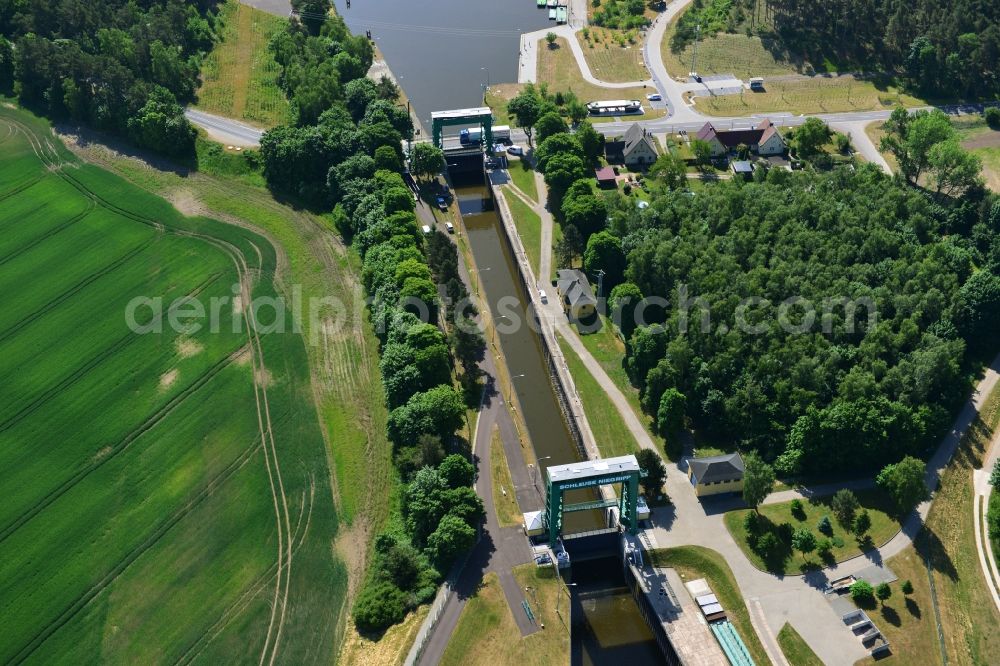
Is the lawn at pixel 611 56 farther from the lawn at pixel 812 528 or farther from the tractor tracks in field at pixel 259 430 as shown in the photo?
the lawn at pixel 812 528

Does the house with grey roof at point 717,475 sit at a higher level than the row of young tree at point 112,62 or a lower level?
lower

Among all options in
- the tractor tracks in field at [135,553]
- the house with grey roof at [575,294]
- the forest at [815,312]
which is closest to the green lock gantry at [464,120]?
the forest at [815,312]

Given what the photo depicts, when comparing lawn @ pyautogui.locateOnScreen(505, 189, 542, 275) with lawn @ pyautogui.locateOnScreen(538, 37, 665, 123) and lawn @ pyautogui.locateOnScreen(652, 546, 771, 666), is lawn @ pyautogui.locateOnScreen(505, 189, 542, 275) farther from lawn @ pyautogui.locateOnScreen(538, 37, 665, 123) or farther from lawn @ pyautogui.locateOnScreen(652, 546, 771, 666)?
lawn @ pyautogui.locateOnScreen(652, 546, 771, 666)

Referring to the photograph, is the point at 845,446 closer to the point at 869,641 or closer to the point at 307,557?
the point at 869,641

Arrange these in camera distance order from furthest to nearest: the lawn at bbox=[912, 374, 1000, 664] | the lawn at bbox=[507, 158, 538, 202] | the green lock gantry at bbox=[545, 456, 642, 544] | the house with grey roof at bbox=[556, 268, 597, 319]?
the lawn at bbox=[507, 158, 538, 202]
the house with grey roof at bbox=[556, 268, 597, 319]
the green lock gantry at bbox=[545, 456, 642, 544]
the lawn at bbox=[912, 374, 1000, 664]

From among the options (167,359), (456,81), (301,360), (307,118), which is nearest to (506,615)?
(301,360)

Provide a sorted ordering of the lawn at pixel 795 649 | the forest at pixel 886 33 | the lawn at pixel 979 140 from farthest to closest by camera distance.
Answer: the forest at pixel 886 33 < the lawn at pixel 979 140 < the lawn at pixel 795 649

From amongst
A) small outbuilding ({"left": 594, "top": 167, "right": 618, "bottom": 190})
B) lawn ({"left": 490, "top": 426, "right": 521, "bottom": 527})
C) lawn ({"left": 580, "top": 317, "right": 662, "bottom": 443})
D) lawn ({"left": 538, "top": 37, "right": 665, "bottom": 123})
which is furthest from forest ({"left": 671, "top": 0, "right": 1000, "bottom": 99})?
lawn ({"left": 490, "top": 426, "right": 521, "bottom": 527})
